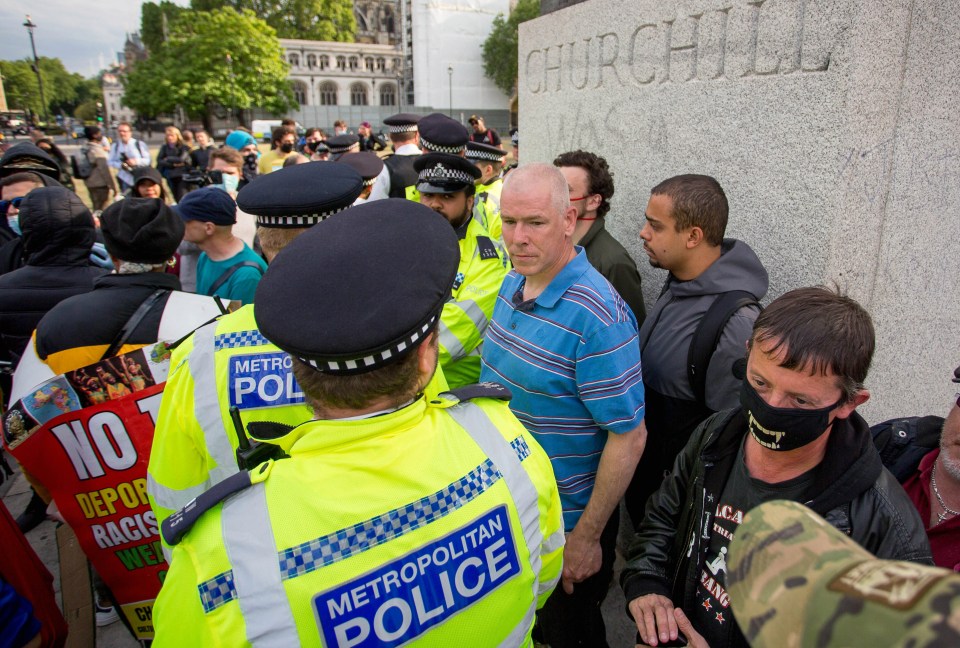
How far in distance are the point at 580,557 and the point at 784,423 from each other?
1019 mm

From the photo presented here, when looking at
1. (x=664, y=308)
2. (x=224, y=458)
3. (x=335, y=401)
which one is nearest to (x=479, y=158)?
(x=664, y=308)

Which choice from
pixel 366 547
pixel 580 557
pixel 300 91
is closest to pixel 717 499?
pixel 580 557

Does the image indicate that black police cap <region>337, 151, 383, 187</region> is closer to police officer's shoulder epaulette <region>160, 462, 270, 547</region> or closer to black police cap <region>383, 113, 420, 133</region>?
black police cap <region>383, 113, 420, 133</region>

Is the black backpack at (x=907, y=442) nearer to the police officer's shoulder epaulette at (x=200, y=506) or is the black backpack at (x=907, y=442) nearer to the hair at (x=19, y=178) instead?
the police officer's shoulder epaulette at (x=200, y=506)

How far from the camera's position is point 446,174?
10.6 feet

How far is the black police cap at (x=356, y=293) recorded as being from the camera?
3.53 ft

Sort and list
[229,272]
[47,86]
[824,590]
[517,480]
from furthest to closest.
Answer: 1. [47,86]
2. [229,272]
3. [517,480]
4. [824,590]

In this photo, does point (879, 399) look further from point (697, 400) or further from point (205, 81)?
point (205, 81)

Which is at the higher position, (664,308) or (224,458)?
(664,308)

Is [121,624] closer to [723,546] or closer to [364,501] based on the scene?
[364,501]

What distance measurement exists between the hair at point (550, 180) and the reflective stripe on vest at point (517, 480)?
1137 mm

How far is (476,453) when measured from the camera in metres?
1.25

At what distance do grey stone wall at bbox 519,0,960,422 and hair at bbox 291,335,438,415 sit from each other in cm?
212

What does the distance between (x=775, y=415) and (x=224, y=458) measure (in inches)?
65.4
